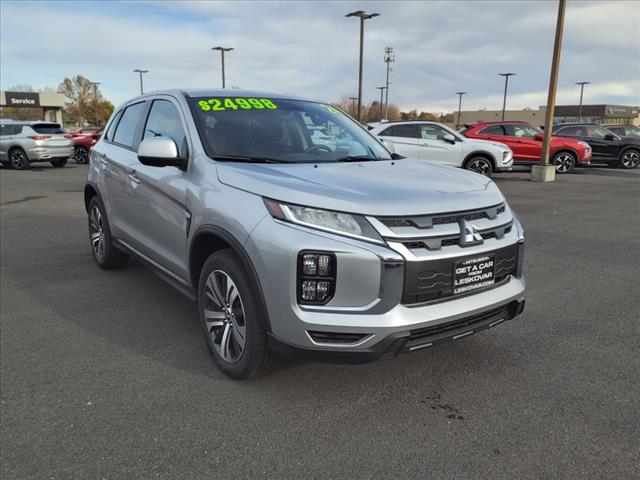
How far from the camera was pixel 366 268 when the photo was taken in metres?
2.54

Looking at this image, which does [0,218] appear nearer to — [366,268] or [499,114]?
[366,268]

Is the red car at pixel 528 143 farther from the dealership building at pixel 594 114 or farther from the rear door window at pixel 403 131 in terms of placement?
the dealership building at pixel 594 114

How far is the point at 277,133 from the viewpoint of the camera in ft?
12.6

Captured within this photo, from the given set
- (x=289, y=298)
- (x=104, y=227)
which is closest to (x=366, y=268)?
(x=289, y=298)

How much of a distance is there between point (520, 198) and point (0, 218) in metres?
10.2

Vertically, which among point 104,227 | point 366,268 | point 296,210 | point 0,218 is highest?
point 296,210

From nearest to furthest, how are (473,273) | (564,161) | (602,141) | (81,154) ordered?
(473,273), (564,161), (602,141), (81,154)

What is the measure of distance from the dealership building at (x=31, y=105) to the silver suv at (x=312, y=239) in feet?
218

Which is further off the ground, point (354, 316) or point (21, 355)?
point (354, 316)

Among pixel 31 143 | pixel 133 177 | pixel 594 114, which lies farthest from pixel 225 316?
pixel 594 114

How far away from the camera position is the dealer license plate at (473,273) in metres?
2.74

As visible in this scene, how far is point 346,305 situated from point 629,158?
69.6ft

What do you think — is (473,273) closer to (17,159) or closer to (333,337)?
(333,337)

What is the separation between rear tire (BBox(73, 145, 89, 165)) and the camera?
23.5m
